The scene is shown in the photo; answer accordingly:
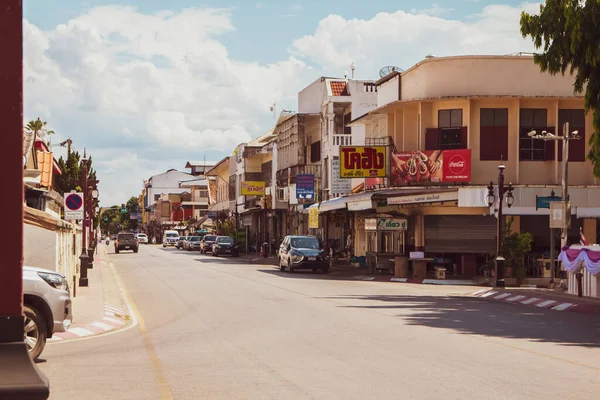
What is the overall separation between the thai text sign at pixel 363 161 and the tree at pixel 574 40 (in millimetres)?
20041

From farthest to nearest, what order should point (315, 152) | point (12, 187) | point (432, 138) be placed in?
point (315, 152), point (432, 138), point (12, 187)

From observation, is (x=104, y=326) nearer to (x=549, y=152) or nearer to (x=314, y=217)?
(x=549, y=152)

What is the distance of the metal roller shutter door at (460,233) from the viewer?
44.1 meters

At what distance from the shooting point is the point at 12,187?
4980 millimetres

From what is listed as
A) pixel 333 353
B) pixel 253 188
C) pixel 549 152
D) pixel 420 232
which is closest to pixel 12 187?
pixel 333 353

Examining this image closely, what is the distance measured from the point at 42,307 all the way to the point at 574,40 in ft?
Result: 52.0

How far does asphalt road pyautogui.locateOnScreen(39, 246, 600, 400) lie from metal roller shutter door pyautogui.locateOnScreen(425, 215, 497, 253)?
17.9m

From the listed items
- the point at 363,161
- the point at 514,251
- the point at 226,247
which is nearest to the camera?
the point at 514,251

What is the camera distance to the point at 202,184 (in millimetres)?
165750

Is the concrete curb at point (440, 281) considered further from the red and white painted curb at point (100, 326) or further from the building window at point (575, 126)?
the red and white painted curb at point (100, 326)

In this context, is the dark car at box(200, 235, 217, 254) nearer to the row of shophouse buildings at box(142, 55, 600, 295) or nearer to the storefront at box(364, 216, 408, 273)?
the storefront at box(364, 216, 408, 273)

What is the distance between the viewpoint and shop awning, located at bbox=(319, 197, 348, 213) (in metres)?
48.4

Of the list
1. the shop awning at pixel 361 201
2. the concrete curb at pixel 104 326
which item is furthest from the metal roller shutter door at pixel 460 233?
the concrete curb at pixel 104 326

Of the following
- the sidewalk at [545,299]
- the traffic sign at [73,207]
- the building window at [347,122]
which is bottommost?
the sidewalk at [545,299]
